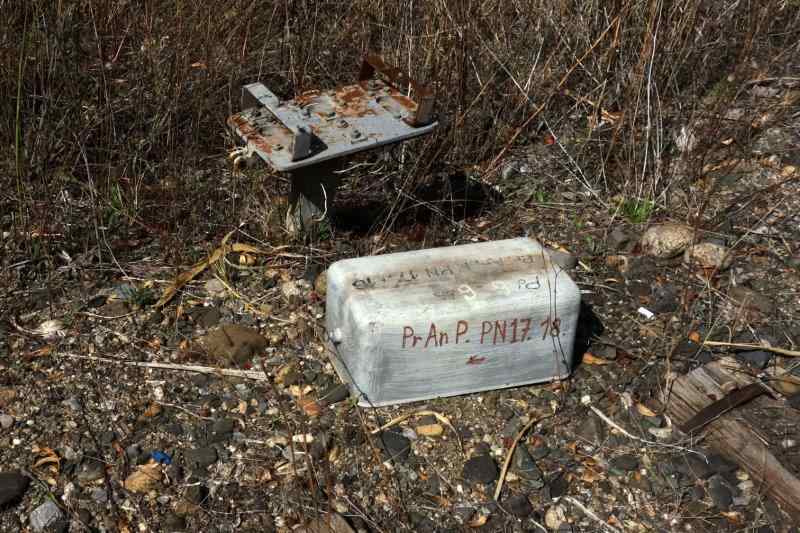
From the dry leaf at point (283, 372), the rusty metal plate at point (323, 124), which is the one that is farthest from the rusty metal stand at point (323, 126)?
the dry leaf at point (283, 372)

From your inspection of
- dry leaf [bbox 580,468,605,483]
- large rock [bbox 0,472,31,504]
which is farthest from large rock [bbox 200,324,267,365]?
dry leaf [bbox 580,468,605,483]

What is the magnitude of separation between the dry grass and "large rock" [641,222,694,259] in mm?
238

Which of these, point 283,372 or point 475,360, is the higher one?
point 475,360

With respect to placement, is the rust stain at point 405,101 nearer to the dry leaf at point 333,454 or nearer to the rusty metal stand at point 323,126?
the rusty metal stand at point 323,126

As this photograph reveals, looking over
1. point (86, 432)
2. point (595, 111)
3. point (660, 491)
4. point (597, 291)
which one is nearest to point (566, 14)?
point (595, 111)

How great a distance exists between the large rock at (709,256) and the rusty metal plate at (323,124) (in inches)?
44.3

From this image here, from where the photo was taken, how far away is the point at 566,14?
407 cm

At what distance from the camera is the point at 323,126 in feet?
9.39

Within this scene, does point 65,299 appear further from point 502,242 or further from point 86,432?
point 502,242

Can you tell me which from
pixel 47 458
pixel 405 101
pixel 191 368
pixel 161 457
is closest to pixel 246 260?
pixel 191 368

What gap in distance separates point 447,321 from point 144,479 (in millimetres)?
928

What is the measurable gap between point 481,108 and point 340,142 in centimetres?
116

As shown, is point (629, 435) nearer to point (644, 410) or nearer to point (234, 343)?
point (644, 410)

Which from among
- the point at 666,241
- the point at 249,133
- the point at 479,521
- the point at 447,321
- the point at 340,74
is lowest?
the point at 479,521
